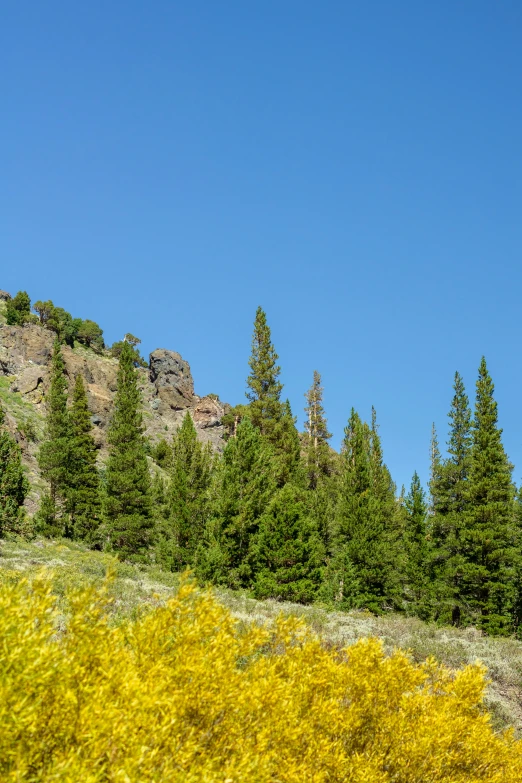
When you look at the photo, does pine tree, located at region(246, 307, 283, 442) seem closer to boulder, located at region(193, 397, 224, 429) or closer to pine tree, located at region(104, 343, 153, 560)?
pine tree, located at region(104, 343, 153, 560)

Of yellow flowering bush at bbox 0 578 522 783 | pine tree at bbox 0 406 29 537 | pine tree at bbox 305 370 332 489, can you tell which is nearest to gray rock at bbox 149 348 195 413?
pine tree at bbox 305 370 332 489

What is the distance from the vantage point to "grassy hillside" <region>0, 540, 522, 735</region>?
15.3 meters

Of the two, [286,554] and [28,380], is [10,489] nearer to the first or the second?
[286,554]

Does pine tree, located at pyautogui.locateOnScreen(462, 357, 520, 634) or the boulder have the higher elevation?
the boulder

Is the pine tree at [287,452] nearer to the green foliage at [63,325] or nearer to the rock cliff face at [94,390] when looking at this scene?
the rock cliff face at [94,390]

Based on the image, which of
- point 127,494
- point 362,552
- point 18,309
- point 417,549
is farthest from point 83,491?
point 18,309

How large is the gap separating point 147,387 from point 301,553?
7717 cm

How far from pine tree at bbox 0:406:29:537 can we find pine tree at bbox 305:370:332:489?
2747 cm

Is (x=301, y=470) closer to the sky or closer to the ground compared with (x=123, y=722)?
closer to the sky

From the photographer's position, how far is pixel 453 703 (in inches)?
282

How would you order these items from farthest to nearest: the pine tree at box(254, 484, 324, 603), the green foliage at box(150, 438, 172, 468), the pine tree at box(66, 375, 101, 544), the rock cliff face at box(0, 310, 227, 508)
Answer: the green foliage at box(150, 438, 172, 468) < the rock cliff face at box(0, 310, 227, 508) < the pine tree at box(66, 375, 101, 544) < the pine tree at box(254, 484, 324, 603)

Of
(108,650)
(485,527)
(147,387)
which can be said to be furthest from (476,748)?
(147,387)

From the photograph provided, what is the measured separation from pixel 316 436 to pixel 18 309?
5977cm

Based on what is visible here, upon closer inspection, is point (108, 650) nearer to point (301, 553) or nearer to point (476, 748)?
point (476, 748)
